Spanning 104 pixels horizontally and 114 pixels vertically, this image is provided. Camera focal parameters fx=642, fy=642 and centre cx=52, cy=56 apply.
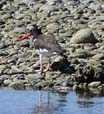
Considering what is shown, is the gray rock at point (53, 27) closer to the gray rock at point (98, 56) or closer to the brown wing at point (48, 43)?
the brown wing at point (48, 43)

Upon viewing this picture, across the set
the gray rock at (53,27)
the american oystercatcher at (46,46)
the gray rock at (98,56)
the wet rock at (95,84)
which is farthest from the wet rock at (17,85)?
the gray rock at (53,27)

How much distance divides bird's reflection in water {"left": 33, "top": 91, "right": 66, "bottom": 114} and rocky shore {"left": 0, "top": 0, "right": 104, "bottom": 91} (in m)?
1.16

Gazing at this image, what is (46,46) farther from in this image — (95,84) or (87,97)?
(87,97)

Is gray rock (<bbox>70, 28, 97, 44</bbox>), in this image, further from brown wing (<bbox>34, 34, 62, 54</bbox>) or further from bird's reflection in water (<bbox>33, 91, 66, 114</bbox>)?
bird's reflection in water (<bbox>33, 91, 66, 114</bbox>)

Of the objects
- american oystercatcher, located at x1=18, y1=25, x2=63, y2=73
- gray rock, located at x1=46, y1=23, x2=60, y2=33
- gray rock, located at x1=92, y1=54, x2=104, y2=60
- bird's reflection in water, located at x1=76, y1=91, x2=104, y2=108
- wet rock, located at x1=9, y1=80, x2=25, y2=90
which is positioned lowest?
bird's reflection in water, located at x1=76, y1=91, x2=104, y2=108

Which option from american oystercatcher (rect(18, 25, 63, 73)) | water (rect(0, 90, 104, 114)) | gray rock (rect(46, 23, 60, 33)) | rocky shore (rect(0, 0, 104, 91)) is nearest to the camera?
water (rect(0, 90, 104, 114))

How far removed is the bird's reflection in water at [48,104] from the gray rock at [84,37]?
465cm

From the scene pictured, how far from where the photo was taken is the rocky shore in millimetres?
14867

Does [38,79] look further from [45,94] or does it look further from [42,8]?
[42,8]

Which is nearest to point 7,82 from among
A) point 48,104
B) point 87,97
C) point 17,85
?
point 17,85

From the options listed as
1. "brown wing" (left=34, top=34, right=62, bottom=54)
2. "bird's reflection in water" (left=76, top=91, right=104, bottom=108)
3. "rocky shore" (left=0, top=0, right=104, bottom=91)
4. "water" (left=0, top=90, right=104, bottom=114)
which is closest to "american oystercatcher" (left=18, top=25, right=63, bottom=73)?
"brown wing" (left=34, top=34, right=62, bottom=54)

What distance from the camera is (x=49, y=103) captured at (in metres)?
12.5

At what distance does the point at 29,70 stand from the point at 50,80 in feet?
3.18

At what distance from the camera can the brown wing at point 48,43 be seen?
16.2 metres
